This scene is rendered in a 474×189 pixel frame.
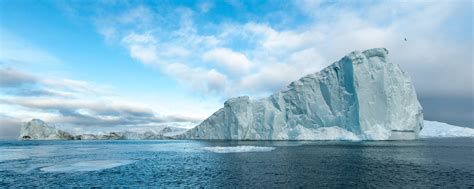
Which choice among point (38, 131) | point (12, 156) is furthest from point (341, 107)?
point (38, 131)

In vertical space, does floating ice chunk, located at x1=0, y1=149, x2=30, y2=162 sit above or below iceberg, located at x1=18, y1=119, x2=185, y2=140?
below

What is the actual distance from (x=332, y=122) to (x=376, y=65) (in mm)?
15069

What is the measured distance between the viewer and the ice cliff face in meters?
69.2

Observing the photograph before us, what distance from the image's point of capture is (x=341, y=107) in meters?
73.4

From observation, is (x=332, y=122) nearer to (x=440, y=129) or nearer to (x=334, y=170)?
(x=334, y=170)

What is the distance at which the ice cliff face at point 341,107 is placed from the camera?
69250 millimetres

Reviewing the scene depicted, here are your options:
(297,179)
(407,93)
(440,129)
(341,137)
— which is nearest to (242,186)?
(297,179)

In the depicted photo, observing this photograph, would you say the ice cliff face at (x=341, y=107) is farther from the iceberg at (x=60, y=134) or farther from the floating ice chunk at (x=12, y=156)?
the iceberg at (x=60, y=134)

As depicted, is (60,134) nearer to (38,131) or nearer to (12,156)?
(38,131)

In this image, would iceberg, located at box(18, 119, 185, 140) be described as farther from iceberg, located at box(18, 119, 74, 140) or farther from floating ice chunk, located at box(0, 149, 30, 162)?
floating ice chunk, located at box(0, 149, 30, 162)

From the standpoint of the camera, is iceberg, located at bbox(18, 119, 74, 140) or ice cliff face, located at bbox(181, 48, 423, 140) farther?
iceberg, located at bbox(18, 119, 74, 140)

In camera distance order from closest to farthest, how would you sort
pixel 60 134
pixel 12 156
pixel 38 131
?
pixel 12 156 → pixel 38 131 → pixel 60 134

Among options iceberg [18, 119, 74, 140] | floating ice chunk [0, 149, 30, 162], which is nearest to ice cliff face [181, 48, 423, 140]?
floating ice chunk [0, 149, 30, 162]

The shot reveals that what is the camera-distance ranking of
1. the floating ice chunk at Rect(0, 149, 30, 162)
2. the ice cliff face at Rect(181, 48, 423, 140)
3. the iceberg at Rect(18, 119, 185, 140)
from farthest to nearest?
the iceberg at Rect(18, 119, 185, 140) → the ice cliff face at Rect(181, 48, 423, 140) → the floating ice chunk at Rect(0, 149, 30, 162)
